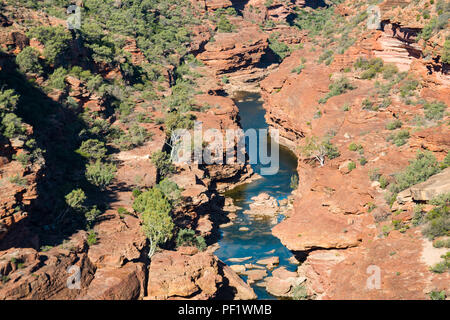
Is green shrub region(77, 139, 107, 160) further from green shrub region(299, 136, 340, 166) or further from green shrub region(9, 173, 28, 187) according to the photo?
green shrub region(299, 136, 340, 166)

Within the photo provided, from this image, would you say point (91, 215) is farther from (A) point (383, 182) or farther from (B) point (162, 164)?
(A) point (383, 182)

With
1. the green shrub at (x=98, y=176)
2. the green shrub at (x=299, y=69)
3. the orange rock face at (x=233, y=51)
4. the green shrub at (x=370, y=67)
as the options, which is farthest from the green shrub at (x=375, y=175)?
the orange rock face at (x=233, y=51)

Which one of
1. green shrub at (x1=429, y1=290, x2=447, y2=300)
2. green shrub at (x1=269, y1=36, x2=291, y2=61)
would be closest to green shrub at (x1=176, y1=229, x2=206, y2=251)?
green shrub at (x1=429, y1=290, x2=447, y2=300)

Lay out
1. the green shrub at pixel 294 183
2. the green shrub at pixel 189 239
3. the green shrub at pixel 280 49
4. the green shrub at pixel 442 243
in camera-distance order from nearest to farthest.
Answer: the green shrub at pixel 442 243 < the green shrub at pixel 189 239 < the green shrub at pixel 294 183 < the green shrub at pixel 280 49

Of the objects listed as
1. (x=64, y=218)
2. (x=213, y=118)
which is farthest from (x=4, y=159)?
(x=213, y=118)

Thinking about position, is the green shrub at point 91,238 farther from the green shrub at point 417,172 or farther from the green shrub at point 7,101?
the green shrub at point 417,172

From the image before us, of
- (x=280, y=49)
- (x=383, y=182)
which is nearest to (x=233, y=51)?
(x=280, y=49)
